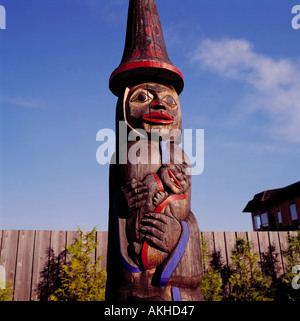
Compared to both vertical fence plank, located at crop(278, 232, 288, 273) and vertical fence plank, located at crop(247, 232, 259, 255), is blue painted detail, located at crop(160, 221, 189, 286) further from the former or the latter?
vertical fence plank, located at crop(278, 232, 288, 273)

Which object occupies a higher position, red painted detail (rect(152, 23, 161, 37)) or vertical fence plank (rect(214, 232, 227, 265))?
red painted detail (rect(152, 23, 161, 37))

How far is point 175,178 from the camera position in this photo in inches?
142

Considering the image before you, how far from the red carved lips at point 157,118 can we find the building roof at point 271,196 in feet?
56.2

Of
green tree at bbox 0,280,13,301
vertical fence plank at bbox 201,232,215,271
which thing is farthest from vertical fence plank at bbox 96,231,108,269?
vertical fence plank at bbox 201,232,215,271

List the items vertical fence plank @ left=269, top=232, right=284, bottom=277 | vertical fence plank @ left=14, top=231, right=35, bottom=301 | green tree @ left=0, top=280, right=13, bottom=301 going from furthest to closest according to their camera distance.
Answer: vertical fence plank @ left=269, top=232, right=284, bottom=277, vertical fence plank @ left=14, top=231, right=35, bottom=301, green tree @ left=0, top=280, right=13, bottom=301

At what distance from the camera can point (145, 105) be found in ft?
13.3

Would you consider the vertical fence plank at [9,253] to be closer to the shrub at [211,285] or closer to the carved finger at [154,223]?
the shrub at [211,285]

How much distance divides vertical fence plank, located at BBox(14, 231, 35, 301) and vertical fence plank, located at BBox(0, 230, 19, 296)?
3.1 inches

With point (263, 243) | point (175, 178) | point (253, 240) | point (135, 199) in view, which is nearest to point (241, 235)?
point (253, 240)

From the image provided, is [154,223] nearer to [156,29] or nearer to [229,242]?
[156,29]

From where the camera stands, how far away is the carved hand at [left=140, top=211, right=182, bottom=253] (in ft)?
10.7
